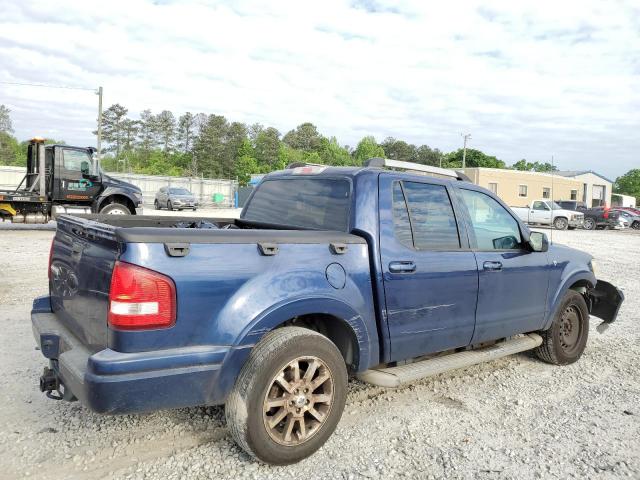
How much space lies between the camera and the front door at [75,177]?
14992 mm

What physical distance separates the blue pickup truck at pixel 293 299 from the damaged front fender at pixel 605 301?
1.31 m

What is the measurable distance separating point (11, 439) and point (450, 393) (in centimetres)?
321

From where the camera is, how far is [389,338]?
3516 millimetres

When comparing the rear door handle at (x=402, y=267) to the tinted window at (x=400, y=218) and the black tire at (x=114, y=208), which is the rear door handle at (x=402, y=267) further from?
the black tire at (x=114, y=208)

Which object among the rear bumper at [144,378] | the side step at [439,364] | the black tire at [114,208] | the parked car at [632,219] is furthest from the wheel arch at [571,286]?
the parked car at [632,219]

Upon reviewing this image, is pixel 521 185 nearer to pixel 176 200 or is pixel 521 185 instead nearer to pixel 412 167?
pixel 176 200

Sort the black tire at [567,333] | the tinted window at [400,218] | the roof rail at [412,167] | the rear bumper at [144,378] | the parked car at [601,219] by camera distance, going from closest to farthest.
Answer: the rear bumper at [144,378], the tinted window at [400,218], the roof rail at [412,167], the black tire at [567,333], the parked car at [601,219]

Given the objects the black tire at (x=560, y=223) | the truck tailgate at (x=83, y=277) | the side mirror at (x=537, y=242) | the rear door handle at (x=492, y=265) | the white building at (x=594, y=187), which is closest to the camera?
the truck tailgate at (x=83, y=277)

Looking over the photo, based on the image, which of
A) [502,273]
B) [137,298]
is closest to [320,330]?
[137,298]

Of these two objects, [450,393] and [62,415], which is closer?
[62,415]

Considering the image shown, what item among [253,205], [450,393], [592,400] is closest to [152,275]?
[253,205]

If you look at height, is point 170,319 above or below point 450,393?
above

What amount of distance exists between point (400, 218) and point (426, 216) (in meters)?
0.29

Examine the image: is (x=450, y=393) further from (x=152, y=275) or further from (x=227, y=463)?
(x=152, y=275)
